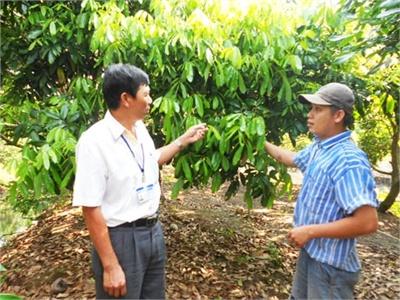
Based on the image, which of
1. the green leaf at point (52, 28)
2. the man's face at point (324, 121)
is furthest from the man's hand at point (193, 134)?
the green leaf at point (52, 28)

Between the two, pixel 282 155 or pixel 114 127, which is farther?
pixel 282 155

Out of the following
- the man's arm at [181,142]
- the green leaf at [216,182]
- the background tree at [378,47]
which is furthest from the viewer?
the green leaf at [216,182]

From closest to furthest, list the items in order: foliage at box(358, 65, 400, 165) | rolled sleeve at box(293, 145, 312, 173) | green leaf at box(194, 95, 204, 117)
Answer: rolled sleeve at box(293, 145, 312, 173), green leaf at box(194, 95, 204, 117), foliage at box(358, 65, 400, 165)

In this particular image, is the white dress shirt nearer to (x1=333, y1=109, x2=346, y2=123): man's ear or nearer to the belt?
the belt

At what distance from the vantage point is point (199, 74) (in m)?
2.61

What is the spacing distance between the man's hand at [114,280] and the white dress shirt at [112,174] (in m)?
0.18

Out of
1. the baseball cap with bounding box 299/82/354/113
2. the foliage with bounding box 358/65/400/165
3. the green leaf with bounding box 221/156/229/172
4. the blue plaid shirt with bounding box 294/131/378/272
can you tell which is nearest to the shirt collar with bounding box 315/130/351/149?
the blue plaid shirt with bounding box 294/131/378/272

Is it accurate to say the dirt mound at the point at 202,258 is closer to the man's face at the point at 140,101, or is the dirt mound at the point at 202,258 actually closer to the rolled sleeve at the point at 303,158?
the rolled sleeve at the point at 303,158

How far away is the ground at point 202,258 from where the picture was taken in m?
3.29

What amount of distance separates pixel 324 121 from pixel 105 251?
3.45 ft

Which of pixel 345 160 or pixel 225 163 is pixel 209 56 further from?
pixel 345 160

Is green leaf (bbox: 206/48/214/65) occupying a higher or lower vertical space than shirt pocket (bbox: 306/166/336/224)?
higher

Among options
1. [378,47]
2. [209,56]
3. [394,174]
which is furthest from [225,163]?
[394,174]

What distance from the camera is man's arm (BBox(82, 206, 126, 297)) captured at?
177 centimetres
